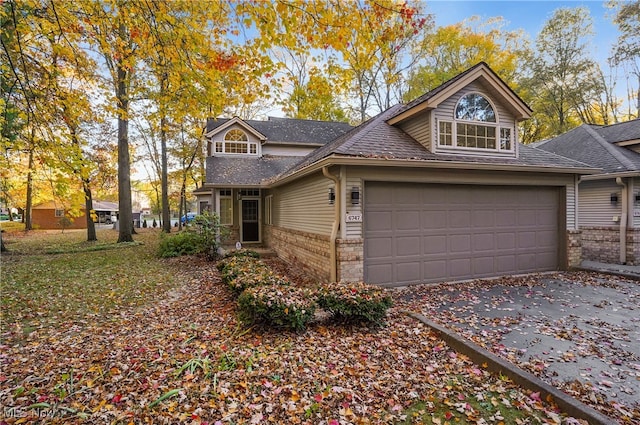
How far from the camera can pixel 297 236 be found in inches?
380

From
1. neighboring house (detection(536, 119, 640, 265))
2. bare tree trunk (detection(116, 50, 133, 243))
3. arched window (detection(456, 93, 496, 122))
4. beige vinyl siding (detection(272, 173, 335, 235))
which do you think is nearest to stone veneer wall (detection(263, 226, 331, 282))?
beige vinyl siding (detection(272, 173, 335, 235))

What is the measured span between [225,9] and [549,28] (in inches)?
975

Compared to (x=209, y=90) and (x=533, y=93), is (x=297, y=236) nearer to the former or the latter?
(x=209, y=90)

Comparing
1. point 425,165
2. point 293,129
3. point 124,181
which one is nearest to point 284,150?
point 293,129

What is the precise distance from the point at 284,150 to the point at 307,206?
31.0 feet

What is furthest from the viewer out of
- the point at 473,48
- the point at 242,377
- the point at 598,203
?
the point at 473,48

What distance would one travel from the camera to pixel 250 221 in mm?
14805

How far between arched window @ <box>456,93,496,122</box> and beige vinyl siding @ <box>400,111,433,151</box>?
0.82m

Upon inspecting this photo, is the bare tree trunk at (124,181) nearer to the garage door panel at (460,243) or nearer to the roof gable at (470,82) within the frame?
the roof gable at (470,82)

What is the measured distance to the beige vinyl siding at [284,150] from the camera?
1733 cm

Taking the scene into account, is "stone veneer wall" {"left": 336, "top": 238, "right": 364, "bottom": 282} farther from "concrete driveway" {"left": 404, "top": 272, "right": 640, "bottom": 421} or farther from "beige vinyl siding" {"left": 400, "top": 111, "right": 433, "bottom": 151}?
"beige vinyl siding" {"left": 400, "top": 111, "right": 433, "bottom": 151}

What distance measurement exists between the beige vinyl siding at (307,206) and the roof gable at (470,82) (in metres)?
2.96

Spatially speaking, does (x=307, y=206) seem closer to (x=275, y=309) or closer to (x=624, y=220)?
Result: (x=275, y=309)

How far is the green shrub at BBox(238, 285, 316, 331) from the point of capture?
4574mm
